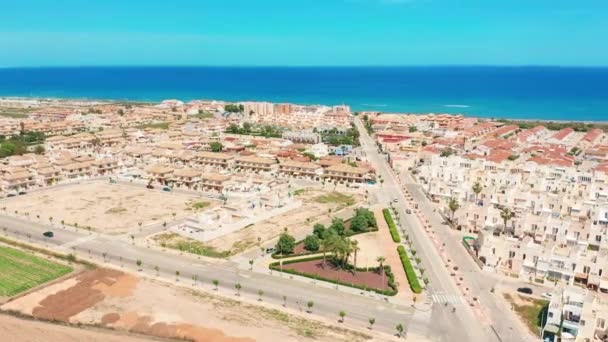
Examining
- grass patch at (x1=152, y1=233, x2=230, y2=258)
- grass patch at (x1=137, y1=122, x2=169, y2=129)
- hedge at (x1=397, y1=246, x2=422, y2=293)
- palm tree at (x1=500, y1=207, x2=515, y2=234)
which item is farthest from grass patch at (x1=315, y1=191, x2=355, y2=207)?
grass patch at (x1=137, y1=122, x2=169, y2=129)

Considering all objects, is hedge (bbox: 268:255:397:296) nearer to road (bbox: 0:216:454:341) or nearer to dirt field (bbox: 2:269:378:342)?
road (bbox: 0:216:454:341)

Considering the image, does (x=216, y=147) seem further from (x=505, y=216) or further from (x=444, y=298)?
(x=444, y=298)

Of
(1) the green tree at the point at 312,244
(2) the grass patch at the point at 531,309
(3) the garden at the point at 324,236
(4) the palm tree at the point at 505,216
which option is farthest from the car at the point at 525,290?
(1) the green tree at the point at 312,244

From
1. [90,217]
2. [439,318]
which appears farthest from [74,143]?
[439,318]

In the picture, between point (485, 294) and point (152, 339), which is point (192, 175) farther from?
Answer: point (485, 294)

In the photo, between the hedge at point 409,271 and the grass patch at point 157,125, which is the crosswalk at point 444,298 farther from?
the grass patch at point 157,125

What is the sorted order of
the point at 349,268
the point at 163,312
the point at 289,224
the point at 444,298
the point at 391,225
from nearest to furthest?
1. the point at 163,312
2. the point at 444,298
3. the point at 349,268
4. the point at 391,225
5. the point at 289,224

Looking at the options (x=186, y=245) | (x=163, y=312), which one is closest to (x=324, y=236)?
(x=186, y=245)
